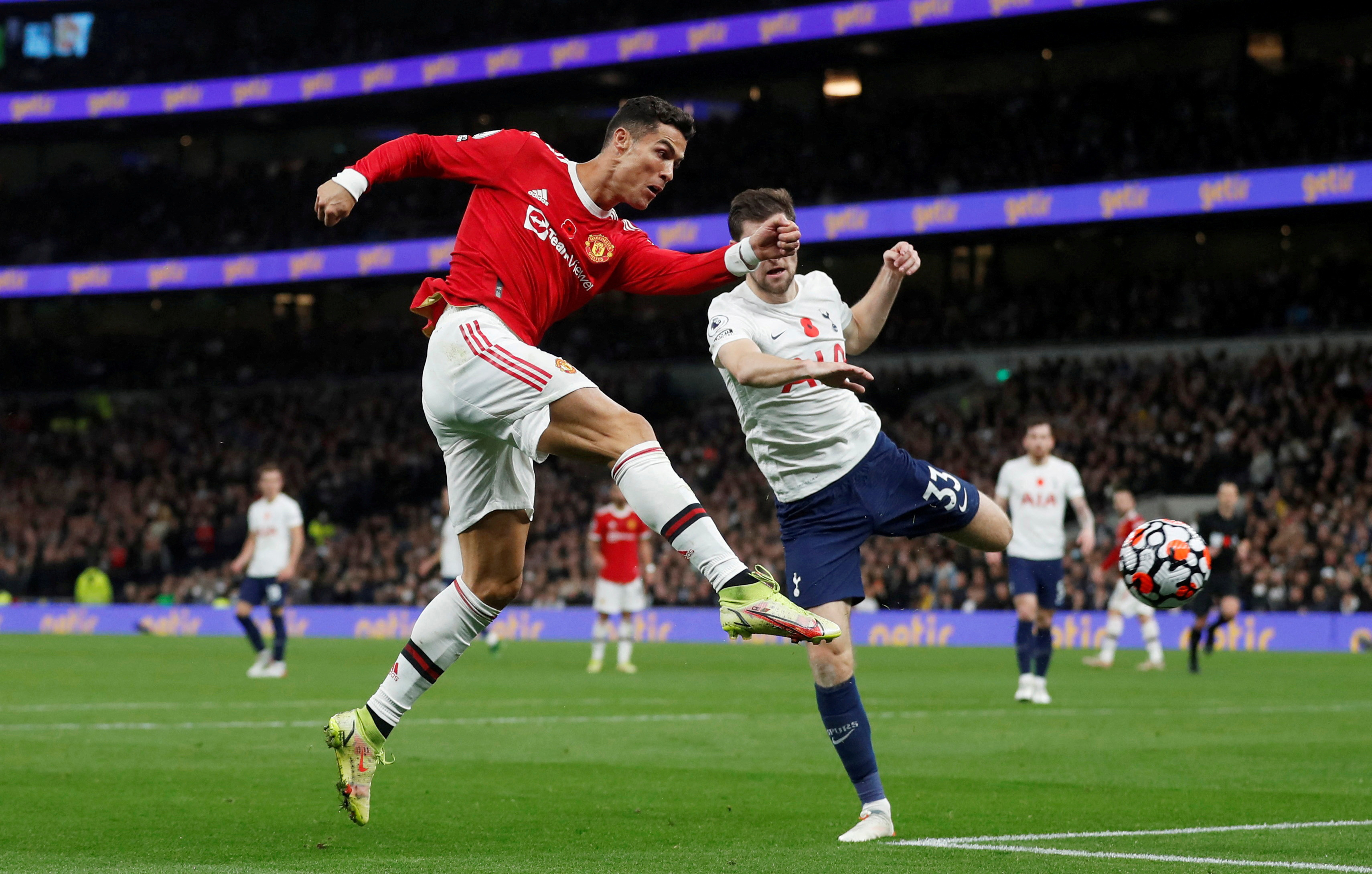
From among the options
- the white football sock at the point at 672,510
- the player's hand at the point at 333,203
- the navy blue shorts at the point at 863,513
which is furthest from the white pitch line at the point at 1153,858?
the player's hand at the point at 333,203

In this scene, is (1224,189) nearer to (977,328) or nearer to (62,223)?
(977,328)

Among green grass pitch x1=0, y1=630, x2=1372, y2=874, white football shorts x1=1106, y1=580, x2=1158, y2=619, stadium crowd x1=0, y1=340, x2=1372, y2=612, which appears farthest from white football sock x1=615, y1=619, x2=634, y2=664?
white football shorts x1=1106, y1=580, x2=1158, y2=619

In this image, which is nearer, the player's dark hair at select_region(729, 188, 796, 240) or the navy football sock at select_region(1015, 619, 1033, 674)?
the player's dark hair at select_region(729, 188, 796, 240)

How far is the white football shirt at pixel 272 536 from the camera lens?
18188 millimetres

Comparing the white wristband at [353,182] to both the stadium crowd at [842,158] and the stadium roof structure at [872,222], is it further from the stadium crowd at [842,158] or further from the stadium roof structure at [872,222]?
the stadium crowd at [842,158]

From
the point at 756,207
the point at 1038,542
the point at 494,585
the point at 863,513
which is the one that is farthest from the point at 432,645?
the point at 1038,542

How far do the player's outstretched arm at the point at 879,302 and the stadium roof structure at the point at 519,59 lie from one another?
23.1m

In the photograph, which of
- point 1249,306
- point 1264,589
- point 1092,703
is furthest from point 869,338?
point 1249,306

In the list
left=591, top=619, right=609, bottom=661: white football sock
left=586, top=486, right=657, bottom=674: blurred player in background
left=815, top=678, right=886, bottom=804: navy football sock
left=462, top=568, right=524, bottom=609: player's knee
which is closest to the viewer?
left=462, top=568, right=524, bottom=609: player's knee

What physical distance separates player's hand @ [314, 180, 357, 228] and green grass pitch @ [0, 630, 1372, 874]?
87.2 inches

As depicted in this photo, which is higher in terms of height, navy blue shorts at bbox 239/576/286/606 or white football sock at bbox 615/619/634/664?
navy blue shorts at bbox 239/576/286/606

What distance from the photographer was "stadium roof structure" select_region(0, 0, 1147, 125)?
1215 inches

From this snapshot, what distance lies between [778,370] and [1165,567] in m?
2.33

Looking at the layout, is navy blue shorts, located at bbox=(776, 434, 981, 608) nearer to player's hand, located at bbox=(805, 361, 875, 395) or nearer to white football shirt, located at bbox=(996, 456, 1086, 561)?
player's hand, located at bbox=(805, 361, 875, 395)
